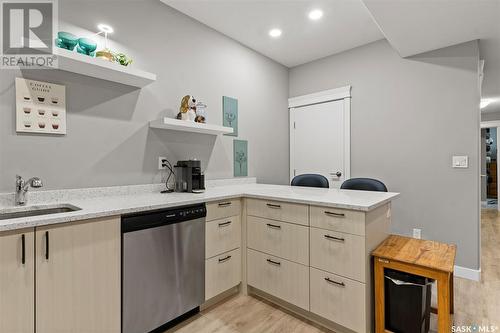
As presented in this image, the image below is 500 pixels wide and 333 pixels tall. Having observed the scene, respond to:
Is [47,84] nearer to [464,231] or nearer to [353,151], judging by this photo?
[353,151]

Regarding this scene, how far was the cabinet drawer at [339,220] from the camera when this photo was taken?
1.61 meters

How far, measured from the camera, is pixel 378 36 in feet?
10.3

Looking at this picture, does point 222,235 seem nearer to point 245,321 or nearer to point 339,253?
point 245,321

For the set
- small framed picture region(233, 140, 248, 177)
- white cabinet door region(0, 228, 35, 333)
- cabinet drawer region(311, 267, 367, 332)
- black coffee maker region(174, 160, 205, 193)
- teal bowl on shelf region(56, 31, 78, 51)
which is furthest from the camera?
small framed picture region(233, 140, 248, 177)

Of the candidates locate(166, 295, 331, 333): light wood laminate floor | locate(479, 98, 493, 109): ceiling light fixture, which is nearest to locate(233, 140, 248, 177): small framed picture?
locate(166, 295, 331, 333): light wood laminate floor

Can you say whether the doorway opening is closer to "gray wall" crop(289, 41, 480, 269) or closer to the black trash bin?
"gray wall" crop(289, 41, 480, 269)

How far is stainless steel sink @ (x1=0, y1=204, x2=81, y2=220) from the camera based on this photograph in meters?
1.50

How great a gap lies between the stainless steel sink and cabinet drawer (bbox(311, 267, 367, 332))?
170cm

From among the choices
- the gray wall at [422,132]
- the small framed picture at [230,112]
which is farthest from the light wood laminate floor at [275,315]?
the small framed picture at [230,112]

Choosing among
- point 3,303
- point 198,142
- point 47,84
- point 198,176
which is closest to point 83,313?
point 3,303

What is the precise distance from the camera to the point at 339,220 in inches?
67.0

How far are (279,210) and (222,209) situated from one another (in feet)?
1.61

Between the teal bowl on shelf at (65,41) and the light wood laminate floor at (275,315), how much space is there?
7.10 ft

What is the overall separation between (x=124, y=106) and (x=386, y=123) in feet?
9.82
